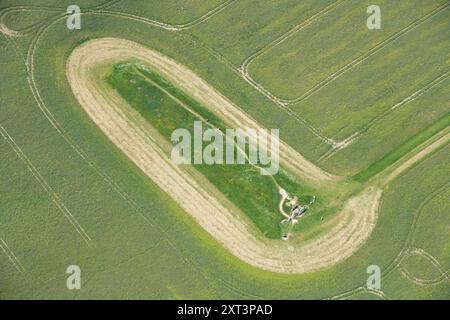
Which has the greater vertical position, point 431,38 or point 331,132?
point 431,38

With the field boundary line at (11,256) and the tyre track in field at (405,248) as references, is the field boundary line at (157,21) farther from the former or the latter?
the tyre track in field at (405,248)

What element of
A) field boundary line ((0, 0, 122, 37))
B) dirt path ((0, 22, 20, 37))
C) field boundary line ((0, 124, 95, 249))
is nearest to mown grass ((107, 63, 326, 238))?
field boundary line ((0, 0, 122, 37))

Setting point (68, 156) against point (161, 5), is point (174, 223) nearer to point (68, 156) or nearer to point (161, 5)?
point (68, 156)

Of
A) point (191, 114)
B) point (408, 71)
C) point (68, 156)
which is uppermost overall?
point (408, 71)

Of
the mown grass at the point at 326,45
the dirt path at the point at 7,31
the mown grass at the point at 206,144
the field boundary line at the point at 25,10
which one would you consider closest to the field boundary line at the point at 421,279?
the mown grass at the point at 206,144

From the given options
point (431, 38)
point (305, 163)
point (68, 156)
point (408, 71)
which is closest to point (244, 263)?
point (305, 163)

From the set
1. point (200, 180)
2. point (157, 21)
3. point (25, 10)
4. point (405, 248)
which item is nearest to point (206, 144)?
point (200, 180)

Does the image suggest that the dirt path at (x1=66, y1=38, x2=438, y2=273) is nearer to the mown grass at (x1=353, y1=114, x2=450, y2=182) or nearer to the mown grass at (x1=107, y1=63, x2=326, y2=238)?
the mown grass at (x1=107, y1=63, x2=326, y2=238)

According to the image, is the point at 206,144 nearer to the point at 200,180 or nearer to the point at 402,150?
the point at 200,180
